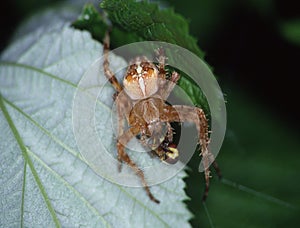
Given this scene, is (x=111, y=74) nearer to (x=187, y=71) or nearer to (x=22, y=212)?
(x=187, y=71)

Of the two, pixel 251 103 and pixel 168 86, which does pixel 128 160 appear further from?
pixel 251 103

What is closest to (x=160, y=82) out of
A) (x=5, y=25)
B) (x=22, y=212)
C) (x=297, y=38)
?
(x=22, y=212)

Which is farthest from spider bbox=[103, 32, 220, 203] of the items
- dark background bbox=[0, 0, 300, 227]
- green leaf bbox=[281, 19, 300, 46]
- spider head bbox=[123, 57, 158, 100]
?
green leaf bbox=[281, 19, 300, 46]

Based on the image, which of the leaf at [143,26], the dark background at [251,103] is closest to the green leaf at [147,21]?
the leaf at [143,26]

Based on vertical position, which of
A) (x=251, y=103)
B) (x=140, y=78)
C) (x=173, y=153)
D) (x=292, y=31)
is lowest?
(x=251, y=103)

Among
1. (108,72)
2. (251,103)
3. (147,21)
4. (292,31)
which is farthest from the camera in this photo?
(251,103)

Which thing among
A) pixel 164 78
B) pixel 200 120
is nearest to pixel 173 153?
pixel 200 120
